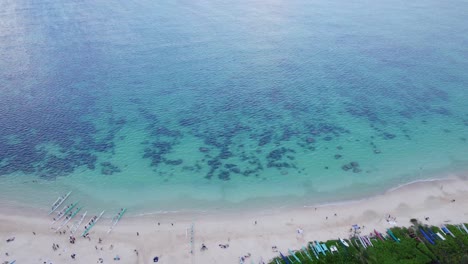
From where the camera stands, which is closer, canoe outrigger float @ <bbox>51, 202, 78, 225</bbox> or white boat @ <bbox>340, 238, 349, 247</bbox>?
white boat @ <bbox>340, 238, 349, 247</bbox>

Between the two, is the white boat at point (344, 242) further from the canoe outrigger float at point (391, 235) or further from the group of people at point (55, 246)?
the group of people at point (55, 246)

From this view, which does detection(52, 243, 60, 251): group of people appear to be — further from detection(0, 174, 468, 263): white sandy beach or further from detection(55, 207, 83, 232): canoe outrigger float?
detection(55, 207, 83, 232): canoe outrigger float

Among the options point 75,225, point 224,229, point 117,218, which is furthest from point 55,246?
point 224,229

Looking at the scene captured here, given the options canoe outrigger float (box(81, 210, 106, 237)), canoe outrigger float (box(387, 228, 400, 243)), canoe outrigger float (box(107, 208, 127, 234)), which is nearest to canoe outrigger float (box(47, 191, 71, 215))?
canoe outrigger float (box(81, 210, 106, 237))

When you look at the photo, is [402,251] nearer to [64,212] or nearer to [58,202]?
[64,212]

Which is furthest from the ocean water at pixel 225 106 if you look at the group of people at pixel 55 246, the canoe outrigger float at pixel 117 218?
the group of people at pixel 55 246

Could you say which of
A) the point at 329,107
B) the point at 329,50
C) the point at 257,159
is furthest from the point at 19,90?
the point at 329,50
